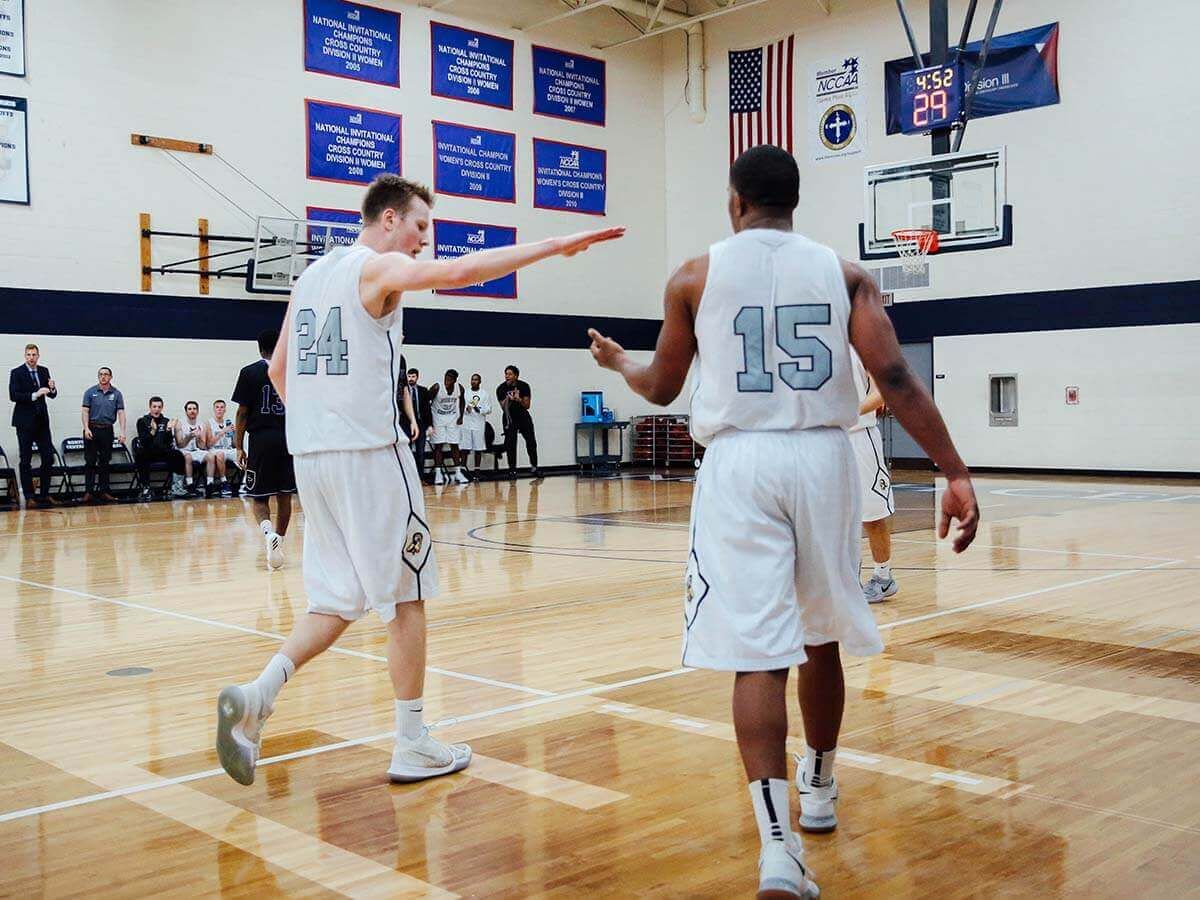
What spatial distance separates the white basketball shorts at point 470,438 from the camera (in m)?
19.8

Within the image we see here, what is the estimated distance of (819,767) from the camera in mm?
3203

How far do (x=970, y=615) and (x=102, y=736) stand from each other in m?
4.40

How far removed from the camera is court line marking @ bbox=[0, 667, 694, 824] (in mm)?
3551

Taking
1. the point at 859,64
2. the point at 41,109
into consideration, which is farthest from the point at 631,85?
the point at 41,109

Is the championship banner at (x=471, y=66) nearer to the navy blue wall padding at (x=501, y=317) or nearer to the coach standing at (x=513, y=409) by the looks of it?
the navy blue wall padding at (x=501, y=317)

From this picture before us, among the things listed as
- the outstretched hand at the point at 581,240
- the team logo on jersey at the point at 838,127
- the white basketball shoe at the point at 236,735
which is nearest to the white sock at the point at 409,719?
the white basketball shoe at the point at 236,735

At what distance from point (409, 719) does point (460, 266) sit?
4.73ft

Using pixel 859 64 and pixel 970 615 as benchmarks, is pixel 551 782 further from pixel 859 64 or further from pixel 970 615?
pixel 859 64

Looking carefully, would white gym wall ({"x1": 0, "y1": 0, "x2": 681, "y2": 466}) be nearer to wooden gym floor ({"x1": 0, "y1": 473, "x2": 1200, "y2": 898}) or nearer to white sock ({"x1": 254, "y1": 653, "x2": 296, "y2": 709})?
wooden gym floor ({"x1": 0, "y1": 473, "x2": 1200, "y2": 898})

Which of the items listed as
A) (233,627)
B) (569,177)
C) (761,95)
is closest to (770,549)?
(233,627)

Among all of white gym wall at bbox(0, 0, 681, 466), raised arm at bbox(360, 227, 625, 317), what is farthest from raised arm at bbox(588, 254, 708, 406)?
white gym wall at bbox(0, 0, 681, 466)

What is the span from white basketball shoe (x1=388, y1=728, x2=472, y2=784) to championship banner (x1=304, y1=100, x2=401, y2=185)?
1573cm

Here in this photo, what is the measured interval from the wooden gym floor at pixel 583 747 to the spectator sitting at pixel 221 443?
8.55m

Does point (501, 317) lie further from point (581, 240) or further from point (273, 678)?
point (581, 240)
